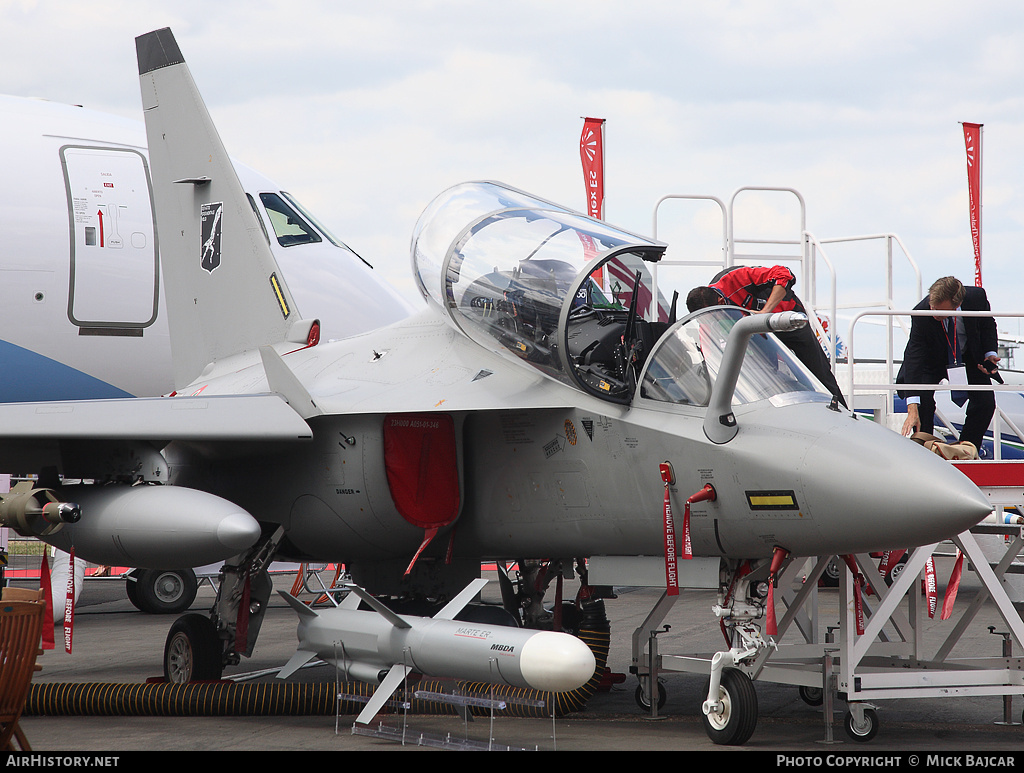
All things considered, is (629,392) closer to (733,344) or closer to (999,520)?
(733,344)

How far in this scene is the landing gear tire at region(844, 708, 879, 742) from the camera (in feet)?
22.1

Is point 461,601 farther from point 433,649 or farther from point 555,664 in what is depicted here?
point 555,664

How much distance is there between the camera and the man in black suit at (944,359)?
333 inches

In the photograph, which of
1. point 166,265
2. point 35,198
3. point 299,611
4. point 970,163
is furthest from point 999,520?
point 970,163

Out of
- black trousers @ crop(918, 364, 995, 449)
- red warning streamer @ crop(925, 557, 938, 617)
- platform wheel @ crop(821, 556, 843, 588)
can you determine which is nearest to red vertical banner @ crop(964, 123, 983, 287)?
platform wheel @ crop(821, 556, 843, 588)

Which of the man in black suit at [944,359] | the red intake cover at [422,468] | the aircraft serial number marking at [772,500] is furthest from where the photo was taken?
the man in black suit at [944,359]

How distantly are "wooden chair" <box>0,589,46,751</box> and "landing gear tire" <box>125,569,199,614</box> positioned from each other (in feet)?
30.7

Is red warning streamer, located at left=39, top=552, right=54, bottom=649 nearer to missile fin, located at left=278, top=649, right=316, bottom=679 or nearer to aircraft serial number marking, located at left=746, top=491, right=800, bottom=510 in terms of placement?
missile fin, located at left=278, top=649, right=316, bottom=679

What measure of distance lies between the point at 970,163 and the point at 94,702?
57.4 feet

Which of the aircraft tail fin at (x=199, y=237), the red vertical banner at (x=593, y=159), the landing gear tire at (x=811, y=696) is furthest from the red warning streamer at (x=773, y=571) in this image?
the red vertical banner at (x=593, y=159)

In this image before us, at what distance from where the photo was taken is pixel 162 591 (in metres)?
15.0

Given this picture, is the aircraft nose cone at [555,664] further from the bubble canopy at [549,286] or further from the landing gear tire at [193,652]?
the landing gear tire at [193,652]

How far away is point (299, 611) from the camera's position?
816 cm

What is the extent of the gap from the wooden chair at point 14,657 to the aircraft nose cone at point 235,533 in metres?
1.55
